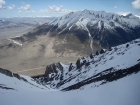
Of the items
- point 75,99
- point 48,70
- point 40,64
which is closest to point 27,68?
point 40,64

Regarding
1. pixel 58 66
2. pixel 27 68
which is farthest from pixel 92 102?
pixel 27 68

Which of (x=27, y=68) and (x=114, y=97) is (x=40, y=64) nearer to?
(x=27, y=68)

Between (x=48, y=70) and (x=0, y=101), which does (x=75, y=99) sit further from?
(x=48, y=70)

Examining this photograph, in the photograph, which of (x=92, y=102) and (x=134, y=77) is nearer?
(x=92, y=102)

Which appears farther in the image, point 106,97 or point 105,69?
point 105,69

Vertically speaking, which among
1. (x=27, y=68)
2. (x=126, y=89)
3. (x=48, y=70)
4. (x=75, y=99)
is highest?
(x=126, y=89)

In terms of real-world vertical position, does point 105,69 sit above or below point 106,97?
below

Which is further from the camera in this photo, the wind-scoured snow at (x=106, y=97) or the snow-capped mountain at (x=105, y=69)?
the snow-capped mountain at (x=105, y=69)

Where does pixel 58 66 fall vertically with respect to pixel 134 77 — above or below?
below

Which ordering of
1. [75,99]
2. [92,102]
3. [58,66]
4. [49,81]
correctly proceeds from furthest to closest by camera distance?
[58,66], [49,81], [75,99], [92,102]

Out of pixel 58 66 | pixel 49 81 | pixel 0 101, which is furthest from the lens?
pixel 58 66

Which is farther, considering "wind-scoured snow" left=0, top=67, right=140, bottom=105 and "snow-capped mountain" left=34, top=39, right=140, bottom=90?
"snow-capped mountain" left=34, top=39, right=140, bottom=90
